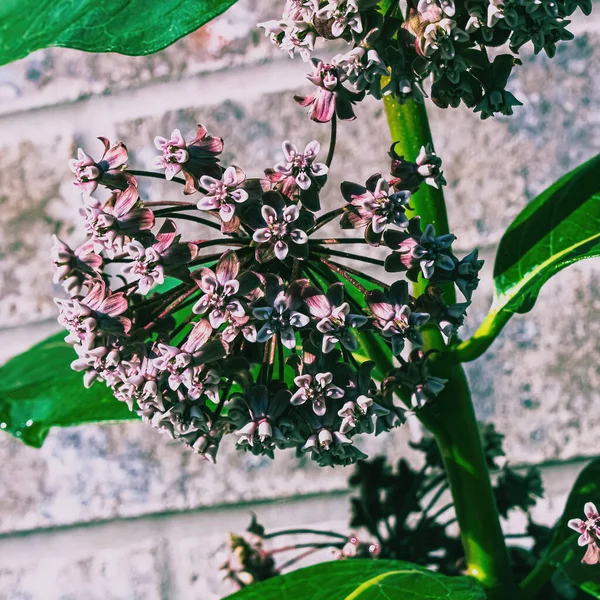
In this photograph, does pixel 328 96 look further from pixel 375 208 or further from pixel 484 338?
pixel 484 338

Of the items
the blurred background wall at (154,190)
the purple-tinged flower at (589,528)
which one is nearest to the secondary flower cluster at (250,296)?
the purple-tinged flower at (589,528)

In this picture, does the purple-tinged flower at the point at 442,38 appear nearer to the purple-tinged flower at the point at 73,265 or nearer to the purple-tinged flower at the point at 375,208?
the purple-tinged flower at the point at 375,208

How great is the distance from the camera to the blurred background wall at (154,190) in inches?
30.1

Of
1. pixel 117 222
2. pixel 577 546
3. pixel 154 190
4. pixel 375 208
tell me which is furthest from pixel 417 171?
pixel 154 190

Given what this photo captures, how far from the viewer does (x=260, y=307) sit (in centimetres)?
31

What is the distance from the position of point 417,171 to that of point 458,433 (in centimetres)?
17

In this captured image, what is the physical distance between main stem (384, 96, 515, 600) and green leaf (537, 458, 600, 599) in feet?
0.10

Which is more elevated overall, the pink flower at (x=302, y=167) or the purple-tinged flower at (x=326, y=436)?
the pink flower at (x=302, y=167)

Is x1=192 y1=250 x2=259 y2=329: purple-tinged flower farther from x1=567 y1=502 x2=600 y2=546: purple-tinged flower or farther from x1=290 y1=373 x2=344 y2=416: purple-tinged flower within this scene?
x1=567 y1=502 x2=600 y2=546: purple-tinged flower

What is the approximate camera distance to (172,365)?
322mm

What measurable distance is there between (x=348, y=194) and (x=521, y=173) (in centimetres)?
49

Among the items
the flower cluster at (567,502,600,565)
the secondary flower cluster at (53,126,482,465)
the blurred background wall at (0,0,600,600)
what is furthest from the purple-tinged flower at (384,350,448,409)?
the blurred background wall at (0,0,600,600)

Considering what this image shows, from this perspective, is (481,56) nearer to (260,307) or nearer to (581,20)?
(260,307)

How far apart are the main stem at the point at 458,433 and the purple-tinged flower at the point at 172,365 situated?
0.14m
